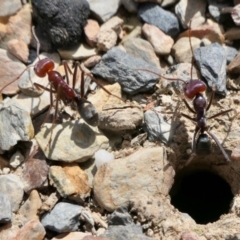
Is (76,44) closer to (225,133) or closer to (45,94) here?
(45,94)

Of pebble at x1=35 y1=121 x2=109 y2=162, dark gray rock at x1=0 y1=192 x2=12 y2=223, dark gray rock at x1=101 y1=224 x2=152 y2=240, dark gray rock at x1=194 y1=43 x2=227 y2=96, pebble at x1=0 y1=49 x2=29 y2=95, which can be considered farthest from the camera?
pebble at x1=0 y1=49 x2=29 y2=95

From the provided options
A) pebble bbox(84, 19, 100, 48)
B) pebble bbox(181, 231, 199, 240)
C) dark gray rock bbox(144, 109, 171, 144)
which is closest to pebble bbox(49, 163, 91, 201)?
dark gray rock bbox(144, 109, 171, 144)

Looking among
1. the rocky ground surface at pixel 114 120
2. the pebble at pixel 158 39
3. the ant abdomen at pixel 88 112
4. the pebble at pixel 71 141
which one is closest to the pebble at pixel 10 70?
the rocky ground surface at pixel 114 120

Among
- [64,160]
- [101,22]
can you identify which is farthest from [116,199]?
[101,22]

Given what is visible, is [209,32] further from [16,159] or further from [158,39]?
[16,159]

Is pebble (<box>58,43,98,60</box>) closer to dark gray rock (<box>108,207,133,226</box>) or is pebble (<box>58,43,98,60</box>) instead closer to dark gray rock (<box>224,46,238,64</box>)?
dark gray rock (<box>224,46,238,64</box>)

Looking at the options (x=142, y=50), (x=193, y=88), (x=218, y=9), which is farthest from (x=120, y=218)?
(x=218, y=9)
